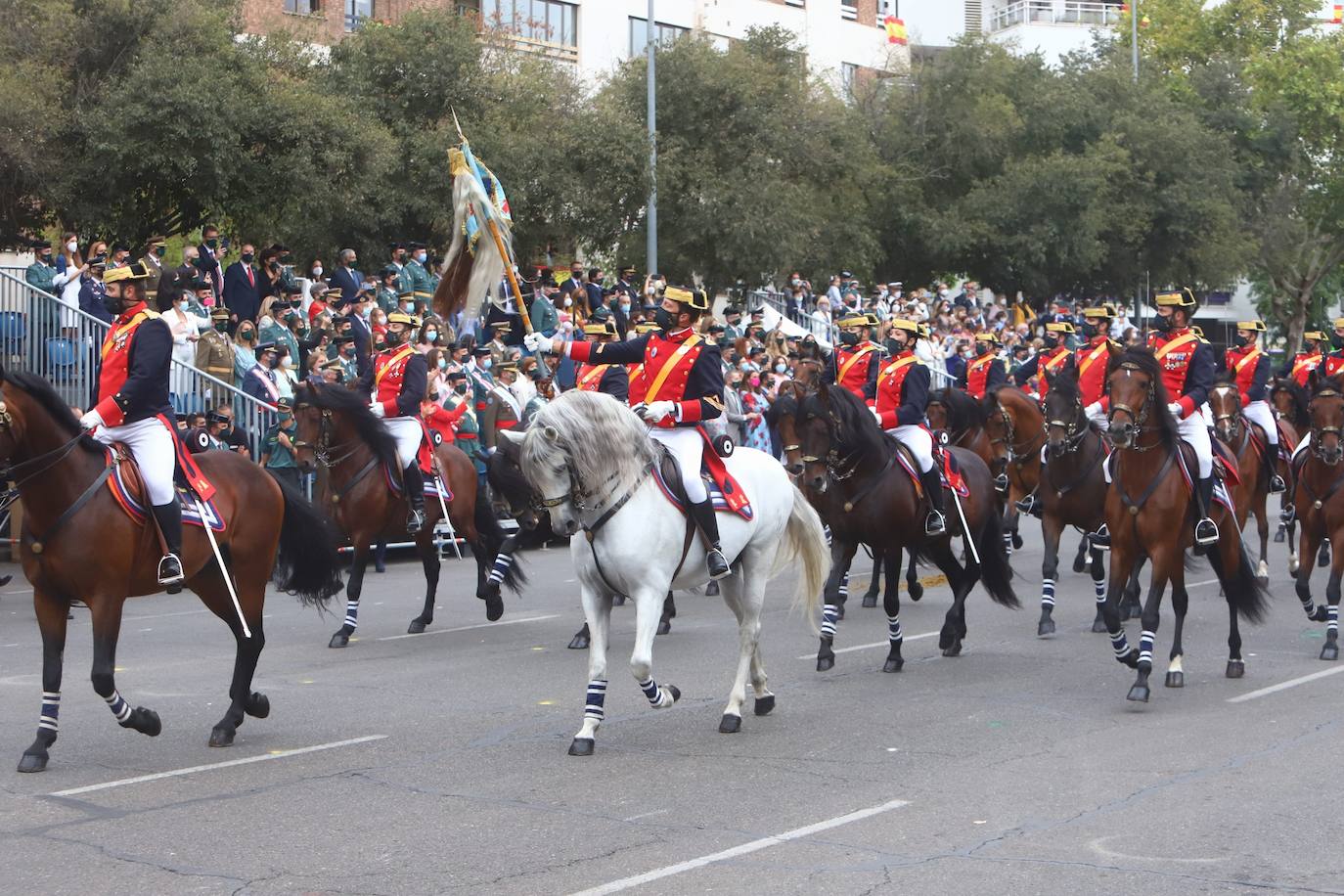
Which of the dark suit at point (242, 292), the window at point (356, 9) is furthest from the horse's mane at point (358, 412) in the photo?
the window at point (356, 9)

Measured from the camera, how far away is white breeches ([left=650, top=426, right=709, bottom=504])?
33.0ft

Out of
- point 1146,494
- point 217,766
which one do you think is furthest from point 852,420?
point 217,766

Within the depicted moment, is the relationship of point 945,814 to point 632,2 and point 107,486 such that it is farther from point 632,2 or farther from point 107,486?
point 632,2

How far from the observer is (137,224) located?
89.8 feet

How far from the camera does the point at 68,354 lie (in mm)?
20609

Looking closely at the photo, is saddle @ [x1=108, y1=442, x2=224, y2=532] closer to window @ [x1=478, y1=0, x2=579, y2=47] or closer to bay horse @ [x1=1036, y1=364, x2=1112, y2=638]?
bay horse @ [x1=1036, y1=364, x2=1112, y2=638]

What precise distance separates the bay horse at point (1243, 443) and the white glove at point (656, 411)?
338 inches

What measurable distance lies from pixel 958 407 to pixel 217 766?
30.1 ft

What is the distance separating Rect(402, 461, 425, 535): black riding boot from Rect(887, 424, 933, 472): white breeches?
449 cm

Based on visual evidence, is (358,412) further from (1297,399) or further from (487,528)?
(1297,399)

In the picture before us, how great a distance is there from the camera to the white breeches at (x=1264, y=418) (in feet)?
60.8

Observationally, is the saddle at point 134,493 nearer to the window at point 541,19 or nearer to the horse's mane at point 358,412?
the horse's mane at point 358,412

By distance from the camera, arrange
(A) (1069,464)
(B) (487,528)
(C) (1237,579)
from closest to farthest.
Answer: (C) (1237,579) → (A) (1069,464) → (B) (487,528)

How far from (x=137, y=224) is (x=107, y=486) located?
1921 centimetres
